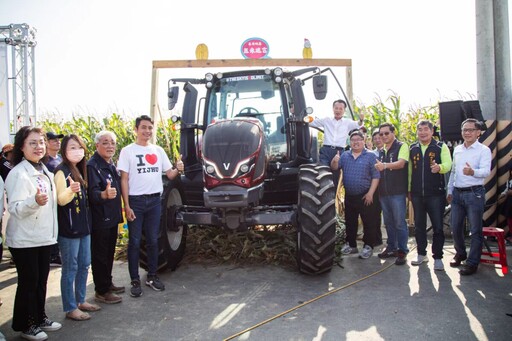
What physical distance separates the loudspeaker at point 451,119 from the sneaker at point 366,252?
2.23 metres

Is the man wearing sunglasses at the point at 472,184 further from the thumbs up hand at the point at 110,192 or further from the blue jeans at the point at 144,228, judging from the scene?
the thumbs up hand at the point at 110,192

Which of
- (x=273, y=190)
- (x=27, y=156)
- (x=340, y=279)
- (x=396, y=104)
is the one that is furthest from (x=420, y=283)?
(x=396, y=104)

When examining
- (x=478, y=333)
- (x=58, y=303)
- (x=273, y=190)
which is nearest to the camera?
(x=478, y=333)

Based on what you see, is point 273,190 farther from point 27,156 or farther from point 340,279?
point 27,156

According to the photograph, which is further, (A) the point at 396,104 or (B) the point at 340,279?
(A) the point at 396,104

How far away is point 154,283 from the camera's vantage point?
4445mm

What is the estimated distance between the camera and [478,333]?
10.7 ft

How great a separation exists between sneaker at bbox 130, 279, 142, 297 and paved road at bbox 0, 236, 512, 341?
0.16ft

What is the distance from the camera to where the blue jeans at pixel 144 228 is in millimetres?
4195

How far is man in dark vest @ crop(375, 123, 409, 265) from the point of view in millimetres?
5207

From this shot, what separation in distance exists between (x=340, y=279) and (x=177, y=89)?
2972 mm

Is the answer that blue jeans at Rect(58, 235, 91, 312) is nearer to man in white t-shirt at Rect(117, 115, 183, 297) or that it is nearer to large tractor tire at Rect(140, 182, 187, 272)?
man in white t-shirt at Rect(117, 115, 183, 297)

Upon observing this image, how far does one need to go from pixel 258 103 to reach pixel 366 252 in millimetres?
2365

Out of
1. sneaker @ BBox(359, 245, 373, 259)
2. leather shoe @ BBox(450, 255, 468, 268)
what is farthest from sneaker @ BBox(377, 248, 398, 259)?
leather shoe @ BBox(450, 255, 468, 268)
